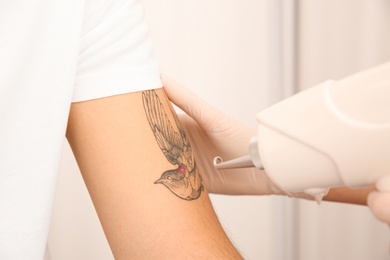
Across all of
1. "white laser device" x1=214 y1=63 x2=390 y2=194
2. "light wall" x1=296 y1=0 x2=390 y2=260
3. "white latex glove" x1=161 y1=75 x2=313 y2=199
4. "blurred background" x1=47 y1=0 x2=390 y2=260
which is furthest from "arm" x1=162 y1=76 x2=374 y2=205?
"light wall" x1=296 y1=0 x2=390 y2=260

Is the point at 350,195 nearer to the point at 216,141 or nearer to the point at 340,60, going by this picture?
the point at 216,141

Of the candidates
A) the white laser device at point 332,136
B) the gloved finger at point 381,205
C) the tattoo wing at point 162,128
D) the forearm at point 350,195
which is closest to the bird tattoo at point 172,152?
the tattoo wing at point 162,128

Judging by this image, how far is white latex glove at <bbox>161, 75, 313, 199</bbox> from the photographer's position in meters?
0.96

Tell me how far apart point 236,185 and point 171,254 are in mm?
460

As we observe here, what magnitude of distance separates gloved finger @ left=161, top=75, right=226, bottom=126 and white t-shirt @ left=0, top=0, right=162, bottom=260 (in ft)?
0.76

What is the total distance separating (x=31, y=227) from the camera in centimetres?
66

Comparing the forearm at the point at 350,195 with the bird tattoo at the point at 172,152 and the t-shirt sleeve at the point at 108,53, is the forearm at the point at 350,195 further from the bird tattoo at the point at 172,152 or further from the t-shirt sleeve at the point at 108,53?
the t-shirt sleeve at the point at 108,53

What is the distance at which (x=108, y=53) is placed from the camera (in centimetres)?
69

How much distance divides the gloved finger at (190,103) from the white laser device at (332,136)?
0.40 metres

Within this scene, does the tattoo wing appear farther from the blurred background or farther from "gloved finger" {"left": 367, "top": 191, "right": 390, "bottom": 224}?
the blurred background

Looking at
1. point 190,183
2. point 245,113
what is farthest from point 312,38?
point 190,183

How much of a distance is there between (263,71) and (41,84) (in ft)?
3.79

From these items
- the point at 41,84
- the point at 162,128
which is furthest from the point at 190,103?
the point at 41,84

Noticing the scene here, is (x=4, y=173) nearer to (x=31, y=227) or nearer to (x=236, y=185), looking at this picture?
(x=31, y=227)
